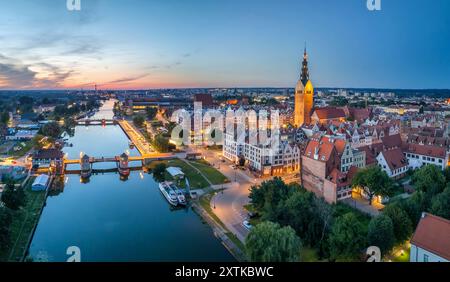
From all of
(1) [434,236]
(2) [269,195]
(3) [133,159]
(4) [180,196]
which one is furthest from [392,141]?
(3) [133,159]

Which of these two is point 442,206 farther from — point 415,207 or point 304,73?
point 304,73

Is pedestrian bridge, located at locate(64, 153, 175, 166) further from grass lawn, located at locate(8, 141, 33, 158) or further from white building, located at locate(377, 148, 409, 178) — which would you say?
white building, located at locate(377, 148, 409, 178)

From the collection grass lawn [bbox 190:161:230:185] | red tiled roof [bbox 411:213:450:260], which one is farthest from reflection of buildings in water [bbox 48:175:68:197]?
red tiled roof [bbox 411:213:450:260]

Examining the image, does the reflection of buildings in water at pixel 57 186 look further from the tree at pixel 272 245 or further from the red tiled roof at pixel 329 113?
the red tiled roof at pixel 329 113

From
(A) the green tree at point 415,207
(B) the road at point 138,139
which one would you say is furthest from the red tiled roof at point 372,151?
(B) the road at point 138,139

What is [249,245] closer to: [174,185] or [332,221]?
[332,221]

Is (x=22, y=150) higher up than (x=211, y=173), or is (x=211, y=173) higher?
(x=22, y=150)
